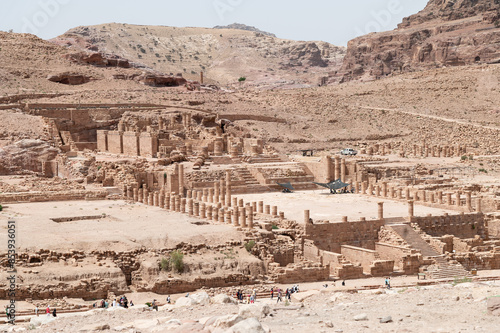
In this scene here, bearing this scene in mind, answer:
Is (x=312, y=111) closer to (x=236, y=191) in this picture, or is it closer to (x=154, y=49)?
(x=236, y=191)

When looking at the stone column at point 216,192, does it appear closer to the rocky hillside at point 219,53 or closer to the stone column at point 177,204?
the stone column at point 177,204

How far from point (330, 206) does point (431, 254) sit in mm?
7368

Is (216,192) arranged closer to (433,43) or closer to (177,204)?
(177,204)

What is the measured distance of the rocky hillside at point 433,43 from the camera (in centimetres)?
10975

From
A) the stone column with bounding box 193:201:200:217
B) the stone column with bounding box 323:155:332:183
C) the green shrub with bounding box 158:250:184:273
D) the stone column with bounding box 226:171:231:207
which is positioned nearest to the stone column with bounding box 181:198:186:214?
the stone column with bounding box 193:201:200:217

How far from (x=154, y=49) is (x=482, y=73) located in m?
71.8

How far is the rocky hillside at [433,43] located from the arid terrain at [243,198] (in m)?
10.1

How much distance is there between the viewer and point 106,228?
31.9m

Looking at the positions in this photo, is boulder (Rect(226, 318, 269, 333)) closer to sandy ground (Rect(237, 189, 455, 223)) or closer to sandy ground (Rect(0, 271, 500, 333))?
sandy ground (Rect(0, 271, 500, 333))

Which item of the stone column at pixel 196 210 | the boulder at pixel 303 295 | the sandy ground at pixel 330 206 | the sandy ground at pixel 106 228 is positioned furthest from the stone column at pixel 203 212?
the boulder at pixel 303 295

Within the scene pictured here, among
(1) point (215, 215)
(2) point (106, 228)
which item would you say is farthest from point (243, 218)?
(2) point (106, 228)

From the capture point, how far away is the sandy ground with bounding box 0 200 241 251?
94.9 ft

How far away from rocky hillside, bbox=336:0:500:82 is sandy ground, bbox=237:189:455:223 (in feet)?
215

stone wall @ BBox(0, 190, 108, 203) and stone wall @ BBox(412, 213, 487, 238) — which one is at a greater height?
stone wall @ BBox(0, 190, 108, 203)
